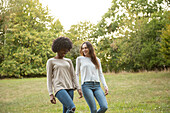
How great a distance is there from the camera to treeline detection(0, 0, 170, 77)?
2928cm

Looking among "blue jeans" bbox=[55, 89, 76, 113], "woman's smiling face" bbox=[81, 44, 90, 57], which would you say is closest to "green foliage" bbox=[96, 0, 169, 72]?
"woman's smiling face" bbox=[81, 44, 90, 57]

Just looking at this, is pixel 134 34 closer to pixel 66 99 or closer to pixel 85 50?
pixel 85 50

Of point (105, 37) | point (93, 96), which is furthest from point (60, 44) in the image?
point (105, 37)

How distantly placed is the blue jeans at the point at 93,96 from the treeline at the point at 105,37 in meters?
24.2

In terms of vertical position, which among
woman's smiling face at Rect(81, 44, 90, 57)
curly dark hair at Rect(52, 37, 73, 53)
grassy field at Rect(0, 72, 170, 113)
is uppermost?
curly dark hair at Rect(52, 37, 73, 53)

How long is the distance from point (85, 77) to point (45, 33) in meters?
30.5

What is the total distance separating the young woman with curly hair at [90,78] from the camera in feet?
15.5

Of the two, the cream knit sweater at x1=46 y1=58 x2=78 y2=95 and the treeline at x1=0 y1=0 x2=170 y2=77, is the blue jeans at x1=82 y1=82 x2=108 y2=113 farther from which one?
the treeline at x1=0 y1=0 x2=170 y2=77

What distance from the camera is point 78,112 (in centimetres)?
775

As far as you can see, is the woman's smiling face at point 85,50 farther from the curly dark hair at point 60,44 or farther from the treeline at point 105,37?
the treeline at point 105,37

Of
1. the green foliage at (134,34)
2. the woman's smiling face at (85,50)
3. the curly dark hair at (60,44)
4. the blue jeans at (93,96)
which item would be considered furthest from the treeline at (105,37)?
the curly dark hair at (60,44)

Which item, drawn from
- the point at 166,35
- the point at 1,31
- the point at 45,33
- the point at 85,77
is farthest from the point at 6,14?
the point at 85,77

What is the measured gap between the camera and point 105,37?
39.2 meters

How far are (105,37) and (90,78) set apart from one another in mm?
34641
